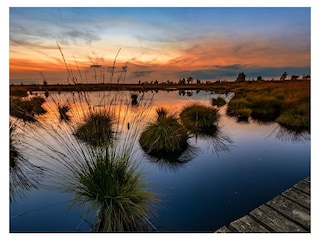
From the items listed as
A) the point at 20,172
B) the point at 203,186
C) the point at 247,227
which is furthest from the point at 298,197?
the point at 20,172

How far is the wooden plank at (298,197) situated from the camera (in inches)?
63.8

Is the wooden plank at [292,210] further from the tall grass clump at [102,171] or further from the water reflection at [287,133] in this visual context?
the water reflection at [287,133]

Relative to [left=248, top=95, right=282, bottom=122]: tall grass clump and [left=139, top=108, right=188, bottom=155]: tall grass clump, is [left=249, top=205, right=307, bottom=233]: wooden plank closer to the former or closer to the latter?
[left=139, top=108, right=188, bottom=155]: tall grass clump

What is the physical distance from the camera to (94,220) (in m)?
1.63

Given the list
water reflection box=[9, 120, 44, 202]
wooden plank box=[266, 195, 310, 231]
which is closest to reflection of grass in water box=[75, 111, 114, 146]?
water reflection box=[9, 120, 44, 202]

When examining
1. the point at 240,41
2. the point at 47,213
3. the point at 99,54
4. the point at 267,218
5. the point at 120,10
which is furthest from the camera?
the point at 240,41

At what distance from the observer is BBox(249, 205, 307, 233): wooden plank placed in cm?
140

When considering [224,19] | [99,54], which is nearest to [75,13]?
[99,54]

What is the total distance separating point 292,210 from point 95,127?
66.8 inches

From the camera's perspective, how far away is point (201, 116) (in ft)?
15.4

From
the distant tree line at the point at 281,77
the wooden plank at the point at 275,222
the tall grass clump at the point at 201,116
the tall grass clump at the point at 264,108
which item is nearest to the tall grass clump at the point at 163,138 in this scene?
the tall grass clump at the point at 201,116

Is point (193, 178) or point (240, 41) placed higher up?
point (240, 41)
